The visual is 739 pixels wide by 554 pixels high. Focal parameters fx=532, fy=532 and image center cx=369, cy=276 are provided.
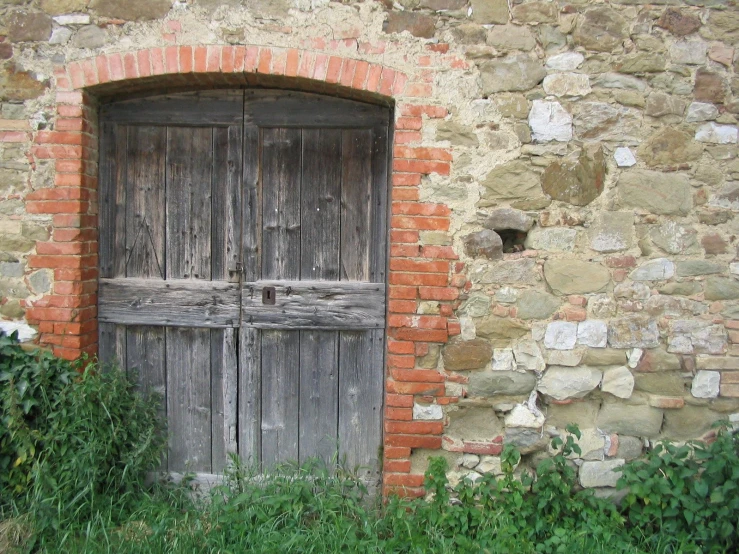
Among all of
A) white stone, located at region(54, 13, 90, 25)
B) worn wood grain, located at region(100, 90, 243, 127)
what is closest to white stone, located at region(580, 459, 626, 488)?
worn wood grain, located at region(100, 90, 243, 127)

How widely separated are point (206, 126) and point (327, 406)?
1.85m

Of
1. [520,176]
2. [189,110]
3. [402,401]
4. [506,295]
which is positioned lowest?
[402,401]

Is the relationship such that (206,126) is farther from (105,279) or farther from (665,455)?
(665,455)

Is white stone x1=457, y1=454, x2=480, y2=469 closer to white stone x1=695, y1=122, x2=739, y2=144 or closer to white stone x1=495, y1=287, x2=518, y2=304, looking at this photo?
white stone x1=495, y1=287, x2=518, y2=304

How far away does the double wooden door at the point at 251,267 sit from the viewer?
3199 mm

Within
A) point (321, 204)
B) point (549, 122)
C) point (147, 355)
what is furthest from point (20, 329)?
point (549, 122)

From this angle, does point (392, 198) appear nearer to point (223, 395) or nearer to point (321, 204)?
point (321, 204)

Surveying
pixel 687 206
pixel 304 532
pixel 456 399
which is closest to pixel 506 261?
pixel 456 399

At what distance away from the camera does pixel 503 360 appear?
2.94 metres

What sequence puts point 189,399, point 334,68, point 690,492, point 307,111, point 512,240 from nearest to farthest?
point 690,492
point 334,68
point 512,240
point 307,111
point 189,399

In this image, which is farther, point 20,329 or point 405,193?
point 20,329

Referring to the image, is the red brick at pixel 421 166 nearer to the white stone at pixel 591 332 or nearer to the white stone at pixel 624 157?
the white stone at pixel 624 157

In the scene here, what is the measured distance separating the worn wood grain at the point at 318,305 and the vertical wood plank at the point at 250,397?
0.41 ft

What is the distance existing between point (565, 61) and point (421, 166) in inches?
38.4
